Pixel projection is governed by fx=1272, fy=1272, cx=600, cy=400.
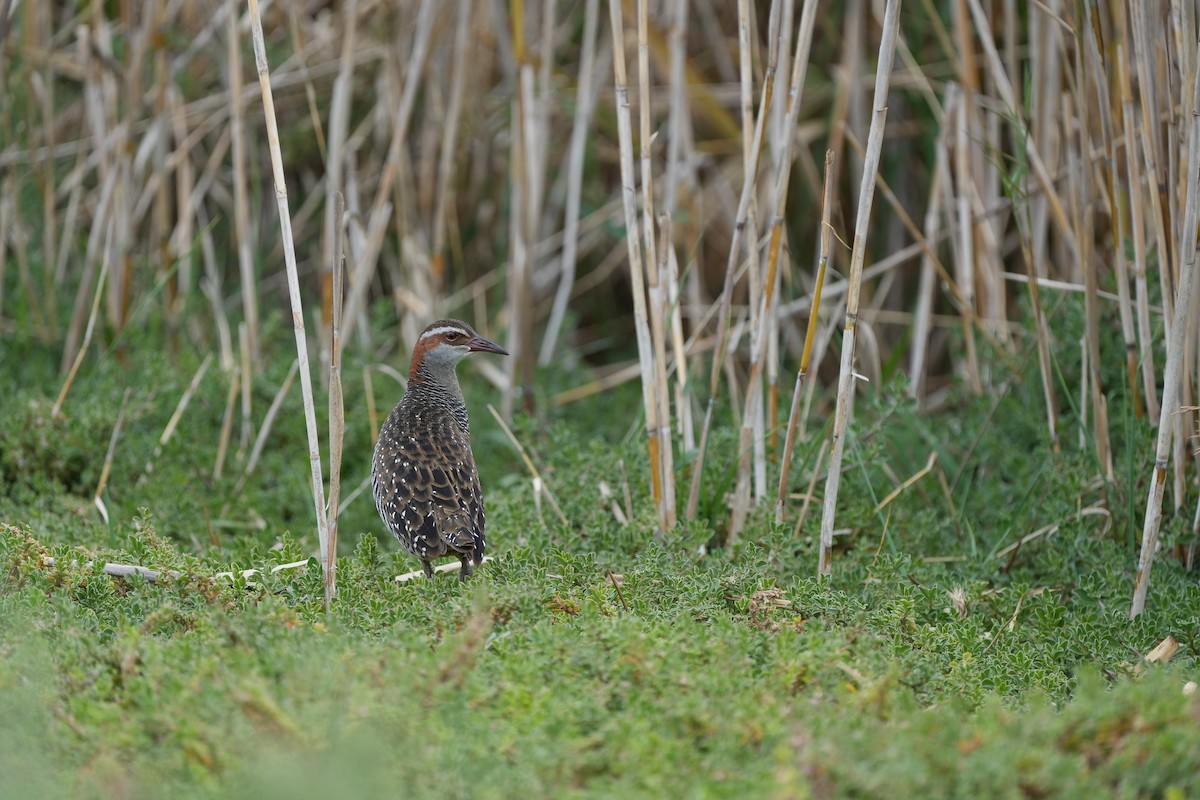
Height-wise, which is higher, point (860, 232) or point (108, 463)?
point (860, 232)

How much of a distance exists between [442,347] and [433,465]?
97 cm

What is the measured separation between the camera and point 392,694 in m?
3.09

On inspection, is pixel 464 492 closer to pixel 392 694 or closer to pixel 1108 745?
pixel 392 694

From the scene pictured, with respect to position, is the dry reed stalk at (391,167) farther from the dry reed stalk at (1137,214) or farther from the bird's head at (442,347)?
the dry reed stalk at (1137,214)

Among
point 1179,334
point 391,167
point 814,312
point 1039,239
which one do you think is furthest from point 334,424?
point 1039,239

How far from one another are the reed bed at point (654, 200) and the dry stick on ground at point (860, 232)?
0.5 inches

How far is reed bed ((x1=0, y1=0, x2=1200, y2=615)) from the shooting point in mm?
4891

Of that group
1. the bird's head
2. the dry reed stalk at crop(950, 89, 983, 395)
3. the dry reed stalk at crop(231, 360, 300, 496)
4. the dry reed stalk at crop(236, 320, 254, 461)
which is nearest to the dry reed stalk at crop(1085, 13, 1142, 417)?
the dry reed stalk at crop(950, 89, 983, 395)

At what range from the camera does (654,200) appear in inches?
286

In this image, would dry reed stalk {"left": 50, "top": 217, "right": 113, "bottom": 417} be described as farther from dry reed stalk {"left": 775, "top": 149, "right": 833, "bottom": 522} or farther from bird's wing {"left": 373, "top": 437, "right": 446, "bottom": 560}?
dry reed stalk {"left": 775, "top": 149, "right": 833, "bottom": 522}

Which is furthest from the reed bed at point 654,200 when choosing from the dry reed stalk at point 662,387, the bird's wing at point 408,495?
the bird's wing at point 408,495

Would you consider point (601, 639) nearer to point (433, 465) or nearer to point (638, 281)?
point (433, 465)

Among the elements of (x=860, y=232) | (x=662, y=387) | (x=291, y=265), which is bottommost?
(x=662, y=387)

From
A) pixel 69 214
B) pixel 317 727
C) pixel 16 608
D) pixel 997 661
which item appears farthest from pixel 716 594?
pixel 69 214
